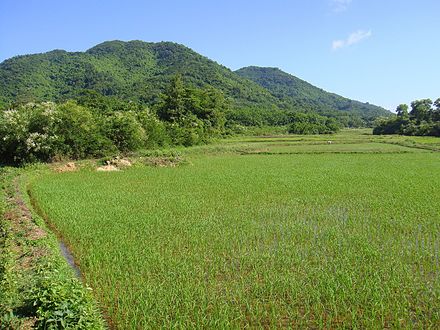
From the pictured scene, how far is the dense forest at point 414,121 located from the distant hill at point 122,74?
3022 centimetres

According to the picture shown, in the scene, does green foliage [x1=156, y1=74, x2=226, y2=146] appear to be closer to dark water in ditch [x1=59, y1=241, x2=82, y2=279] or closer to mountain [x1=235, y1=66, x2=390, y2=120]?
dark water in ditch [x1=59, y1=241, x2=82, y2=279]

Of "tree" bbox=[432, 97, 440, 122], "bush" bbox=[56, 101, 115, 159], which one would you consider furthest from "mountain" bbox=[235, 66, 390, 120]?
"bush" bbox=[56, 101, 115, 159]

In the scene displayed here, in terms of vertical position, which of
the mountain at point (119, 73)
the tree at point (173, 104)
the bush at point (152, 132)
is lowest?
the bush at point (152, 132)

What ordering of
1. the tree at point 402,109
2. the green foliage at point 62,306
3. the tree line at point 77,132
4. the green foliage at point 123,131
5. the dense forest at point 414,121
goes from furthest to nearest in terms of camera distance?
the tree at point 402,109 < the dense forest at point 414,121 < the green foliage at point 123,131 < the tree line at point 77,132 < the green foliage at point 62,306

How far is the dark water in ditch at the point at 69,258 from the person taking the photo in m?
7.54

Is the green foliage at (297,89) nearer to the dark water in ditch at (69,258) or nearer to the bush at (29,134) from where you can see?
the bush at (29,134)

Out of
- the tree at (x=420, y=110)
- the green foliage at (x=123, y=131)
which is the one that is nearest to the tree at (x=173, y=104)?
the green foliage at (x=123, y=131)

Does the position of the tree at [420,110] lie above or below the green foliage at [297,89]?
below

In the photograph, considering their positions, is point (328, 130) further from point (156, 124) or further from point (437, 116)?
point (156, 124)

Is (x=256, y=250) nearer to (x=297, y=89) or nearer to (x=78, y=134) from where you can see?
(x=78, y=134)

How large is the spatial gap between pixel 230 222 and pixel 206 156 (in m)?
23.5

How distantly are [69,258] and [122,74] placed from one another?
338ft

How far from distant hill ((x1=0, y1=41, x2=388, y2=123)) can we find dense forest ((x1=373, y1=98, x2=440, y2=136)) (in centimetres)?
3022

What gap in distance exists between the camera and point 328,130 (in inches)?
3162
